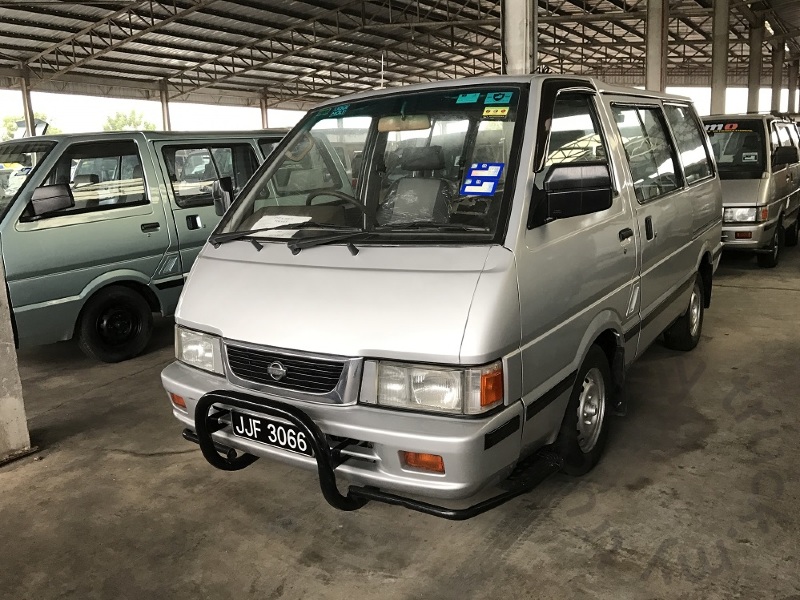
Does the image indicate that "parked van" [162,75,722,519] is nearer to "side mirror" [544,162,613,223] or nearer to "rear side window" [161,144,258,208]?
"side mirror" [544,162,613,223]

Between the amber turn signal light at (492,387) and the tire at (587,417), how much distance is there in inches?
26.3

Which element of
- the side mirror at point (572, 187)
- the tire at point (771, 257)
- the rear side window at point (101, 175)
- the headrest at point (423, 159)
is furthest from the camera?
the tire at point (771, 257)

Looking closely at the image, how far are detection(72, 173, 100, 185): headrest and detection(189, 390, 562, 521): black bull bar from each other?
133 inches

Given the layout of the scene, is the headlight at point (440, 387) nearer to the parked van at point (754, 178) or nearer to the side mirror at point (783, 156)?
the parked van at point (754, 178)

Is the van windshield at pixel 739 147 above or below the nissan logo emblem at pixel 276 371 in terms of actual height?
above

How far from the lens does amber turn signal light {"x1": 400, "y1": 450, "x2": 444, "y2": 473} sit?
7.30 ft

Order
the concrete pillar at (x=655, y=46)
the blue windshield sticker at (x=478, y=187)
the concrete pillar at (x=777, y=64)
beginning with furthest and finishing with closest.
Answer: the concrete pillar at (x=777, y=64), the concrete pillar at (x=655, y=46), the blue windshield sticker at (x=478, y=187)

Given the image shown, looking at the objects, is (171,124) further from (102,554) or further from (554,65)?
(102,554)

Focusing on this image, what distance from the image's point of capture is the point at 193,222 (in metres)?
5.79

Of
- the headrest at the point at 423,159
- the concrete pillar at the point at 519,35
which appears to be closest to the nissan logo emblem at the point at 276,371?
the headrest at the point at 423,159

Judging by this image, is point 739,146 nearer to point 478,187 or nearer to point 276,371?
point 478,187

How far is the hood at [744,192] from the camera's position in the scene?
730 centimetres

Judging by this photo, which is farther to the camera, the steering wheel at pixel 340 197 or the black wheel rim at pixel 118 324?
the black wheel rim at pixel 118 324

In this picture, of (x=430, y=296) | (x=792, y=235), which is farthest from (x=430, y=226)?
(x=792, y=235)
